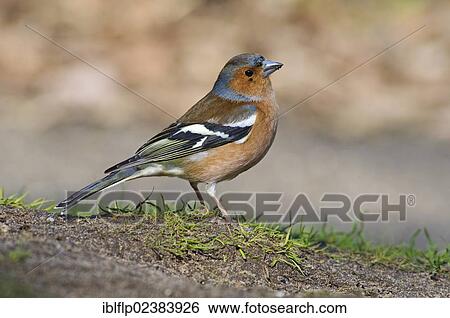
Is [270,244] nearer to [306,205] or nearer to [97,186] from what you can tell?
[97,186]

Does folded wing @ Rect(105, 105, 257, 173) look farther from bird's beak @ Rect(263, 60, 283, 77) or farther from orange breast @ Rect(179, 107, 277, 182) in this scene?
bird's beak @ Rect(263, 60, 283, 77)

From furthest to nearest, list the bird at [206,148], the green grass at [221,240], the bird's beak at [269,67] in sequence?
the bird's beak at [269,67] < the bird at [206,148] < the green grass at [221,240]

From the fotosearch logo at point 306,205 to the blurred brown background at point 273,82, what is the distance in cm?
17

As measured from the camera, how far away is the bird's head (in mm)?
7527

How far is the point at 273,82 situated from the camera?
12.0 metres

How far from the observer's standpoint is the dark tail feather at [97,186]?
21.7 feet

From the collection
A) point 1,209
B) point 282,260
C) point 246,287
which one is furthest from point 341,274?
point 1,209

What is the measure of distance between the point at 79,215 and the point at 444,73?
296 inches

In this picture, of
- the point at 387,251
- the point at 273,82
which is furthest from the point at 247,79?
the point at 273,82

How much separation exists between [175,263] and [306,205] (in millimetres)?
3663

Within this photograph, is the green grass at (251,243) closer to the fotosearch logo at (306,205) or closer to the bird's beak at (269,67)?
the fotosearch logo at (306,205)

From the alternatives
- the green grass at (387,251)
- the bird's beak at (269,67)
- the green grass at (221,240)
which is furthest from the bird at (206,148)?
the green grass at (387,251)

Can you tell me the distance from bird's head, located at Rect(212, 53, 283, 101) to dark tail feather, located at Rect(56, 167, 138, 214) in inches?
49.9

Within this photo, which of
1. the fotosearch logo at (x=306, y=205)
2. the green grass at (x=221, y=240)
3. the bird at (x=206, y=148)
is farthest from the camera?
the fotosearch logo at (x=306, y=205)
